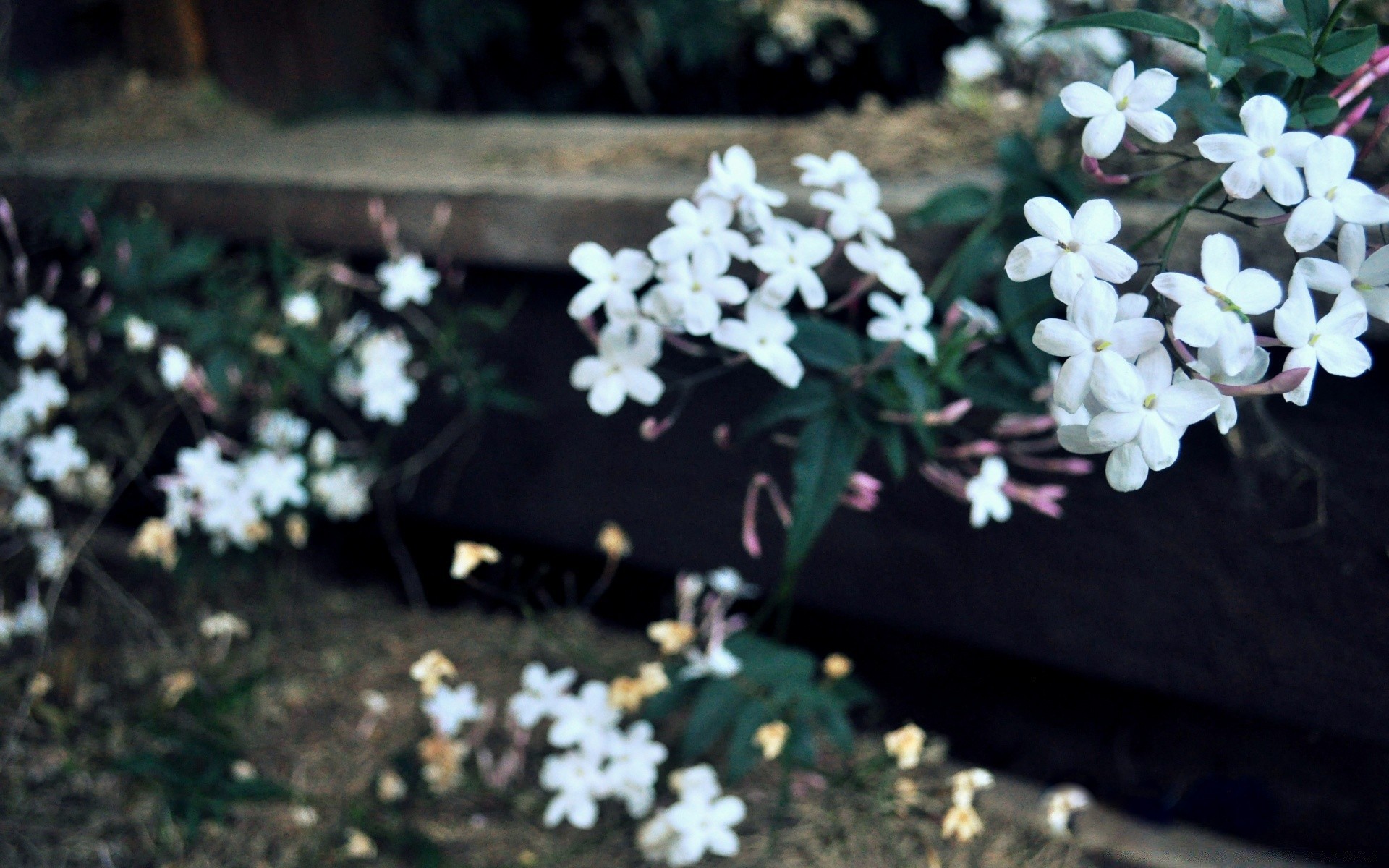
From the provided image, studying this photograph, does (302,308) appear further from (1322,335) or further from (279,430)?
(1322,335)

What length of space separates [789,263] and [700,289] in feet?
0.30

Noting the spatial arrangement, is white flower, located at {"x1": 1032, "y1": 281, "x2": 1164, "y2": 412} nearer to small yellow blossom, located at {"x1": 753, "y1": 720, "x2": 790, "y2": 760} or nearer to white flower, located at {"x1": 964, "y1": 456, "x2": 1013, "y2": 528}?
white flower, located at {"x1": 964, "y1": 456, "x2": 1013, "y2": 528}

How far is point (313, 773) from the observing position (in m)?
1.28

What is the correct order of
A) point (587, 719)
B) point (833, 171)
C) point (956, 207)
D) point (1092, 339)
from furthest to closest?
point (587, 719)
point (956, 207)
point (833, 171)
point (1092, 339)

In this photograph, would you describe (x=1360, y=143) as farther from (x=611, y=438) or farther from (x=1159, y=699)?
(x=611, y=438)

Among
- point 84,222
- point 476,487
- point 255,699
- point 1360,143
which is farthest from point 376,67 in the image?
point 1360,143

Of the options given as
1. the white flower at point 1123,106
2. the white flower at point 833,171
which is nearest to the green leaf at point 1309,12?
the white flower at point 1123,106

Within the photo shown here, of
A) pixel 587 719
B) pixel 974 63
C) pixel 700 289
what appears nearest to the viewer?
pixel 700 289

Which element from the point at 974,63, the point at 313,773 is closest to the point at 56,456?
the point at 313,773

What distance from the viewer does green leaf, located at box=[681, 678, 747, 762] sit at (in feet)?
3.30

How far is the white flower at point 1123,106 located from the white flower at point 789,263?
0.87 feet

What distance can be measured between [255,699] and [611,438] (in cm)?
64

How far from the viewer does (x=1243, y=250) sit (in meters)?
0.89

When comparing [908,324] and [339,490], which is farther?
[339,490]
